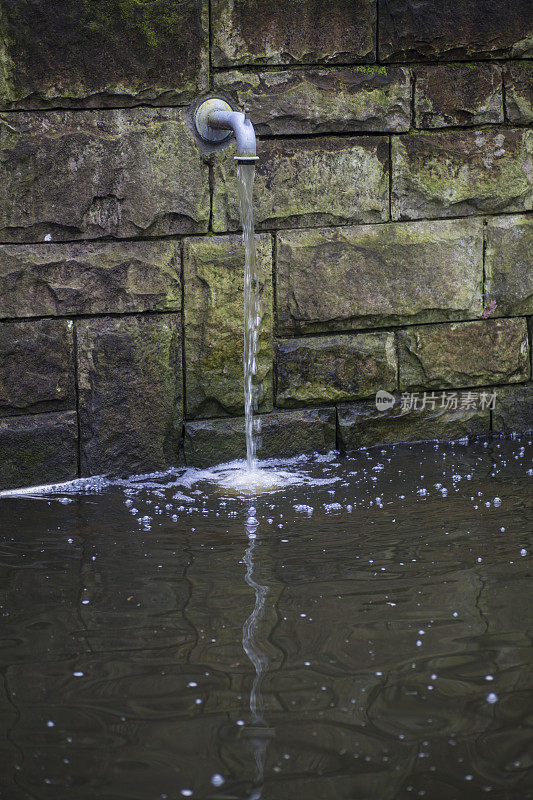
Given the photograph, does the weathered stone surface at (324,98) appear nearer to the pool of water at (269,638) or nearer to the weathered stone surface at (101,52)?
the weathered stone surface at (101,52)

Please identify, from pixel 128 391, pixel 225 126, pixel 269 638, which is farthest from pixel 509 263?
pixel 269 638

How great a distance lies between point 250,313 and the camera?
14.5ft

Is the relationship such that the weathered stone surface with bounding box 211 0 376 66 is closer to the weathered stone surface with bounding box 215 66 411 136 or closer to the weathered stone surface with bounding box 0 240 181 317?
the weathered stone surface with bounding box 215 66 411 136

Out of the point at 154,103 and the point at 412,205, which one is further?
the point at 412,205

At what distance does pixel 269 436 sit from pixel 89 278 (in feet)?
3.74

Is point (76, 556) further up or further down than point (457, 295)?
further down

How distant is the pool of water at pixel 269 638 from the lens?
221cm

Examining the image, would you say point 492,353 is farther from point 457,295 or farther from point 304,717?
point 304,717

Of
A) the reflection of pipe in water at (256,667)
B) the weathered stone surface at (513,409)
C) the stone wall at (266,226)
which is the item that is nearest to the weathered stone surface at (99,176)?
the stone wall at (266,226)

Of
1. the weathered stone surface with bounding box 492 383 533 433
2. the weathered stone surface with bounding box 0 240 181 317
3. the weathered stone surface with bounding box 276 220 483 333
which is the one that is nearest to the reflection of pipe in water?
the weathered stone surface with bounding box 0 240 181 317

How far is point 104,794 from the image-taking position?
6.93 feet

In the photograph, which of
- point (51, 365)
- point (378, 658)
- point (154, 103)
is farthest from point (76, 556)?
point (154, 103)

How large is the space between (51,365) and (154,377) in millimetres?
462

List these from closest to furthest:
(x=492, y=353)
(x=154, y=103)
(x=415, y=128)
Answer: (x=154, y=103) → (x=415, y=128) → (x=492, y=353)
